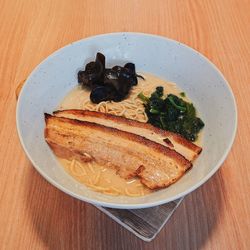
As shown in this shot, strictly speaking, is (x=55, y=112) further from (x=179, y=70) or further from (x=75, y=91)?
(x=179, y=70)

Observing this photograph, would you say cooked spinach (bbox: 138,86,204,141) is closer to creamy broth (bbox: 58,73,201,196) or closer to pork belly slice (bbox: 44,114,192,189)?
creamy broth (bbox: 58,73,201,196)

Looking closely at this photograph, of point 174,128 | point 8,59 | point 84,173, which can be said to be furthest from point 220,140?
point 8,59

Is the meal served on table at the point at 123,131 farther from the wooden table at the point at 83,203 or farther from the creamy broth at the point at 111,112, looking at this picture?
the wooden table at the point at 83,203

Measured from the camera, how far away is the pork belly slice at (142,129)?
47.5 inches

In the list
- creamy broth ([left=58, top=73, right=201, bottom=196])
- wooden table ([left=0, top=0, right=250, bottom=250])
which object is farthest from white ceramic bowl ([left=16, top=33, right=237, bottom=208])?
wooden table ([left=0, top=0, right=250, bottom=250])

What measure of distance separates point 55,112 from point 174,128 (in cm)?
50

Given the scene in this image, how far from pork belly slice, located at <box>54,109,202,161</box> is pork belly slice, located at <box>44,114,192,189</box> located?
51mm

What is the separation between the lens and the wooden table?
1.09 metres

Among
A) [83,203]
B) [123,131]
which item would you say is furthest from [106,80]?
[83,203]

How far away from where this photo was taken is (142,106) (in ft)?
4.84

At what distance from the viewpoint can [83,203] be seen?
3.83 ft

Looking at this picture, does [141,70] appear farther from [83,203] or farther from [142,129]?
[83,203]

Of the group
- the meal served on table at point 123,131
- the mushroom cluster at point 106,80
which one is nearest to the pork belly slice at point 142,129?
the meal served on table at point 123,131

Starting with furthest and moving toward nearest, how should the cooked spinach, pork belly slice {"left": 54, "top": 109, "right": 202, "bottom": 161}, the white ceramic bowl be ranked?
the cooked spinach < pork belly slice {"left": 54, "top": 109, "right": 202, "bottom": 161} < the white ceramic bowl
